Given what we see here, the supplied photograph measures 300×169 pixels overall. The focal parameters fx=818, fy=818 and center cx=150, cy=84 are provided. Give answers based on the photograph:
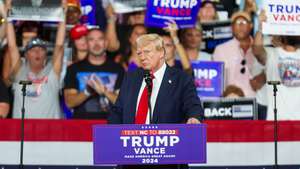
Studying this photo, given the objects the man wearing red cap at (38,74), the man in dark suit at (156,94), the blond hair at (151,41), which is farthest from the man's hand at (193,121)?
the man wearing red cap at (38,74)

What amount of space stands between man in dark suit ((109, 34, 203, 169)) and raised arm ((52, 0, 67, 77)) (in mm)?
3652

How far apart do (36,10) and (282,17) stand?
9.96 feet

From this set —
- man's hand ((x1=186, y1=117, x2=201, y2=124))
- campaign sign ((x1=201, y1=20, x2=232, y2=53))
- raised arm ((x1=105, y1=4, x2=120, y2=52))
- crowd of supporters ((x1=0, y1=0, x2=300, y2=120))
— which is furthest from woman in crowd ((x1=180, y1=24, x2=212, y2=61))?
man's hand ((x1=186, y1=117, x2=201, y2=124))

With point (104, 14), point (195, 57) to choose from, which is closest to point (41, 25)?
point (104, 14)

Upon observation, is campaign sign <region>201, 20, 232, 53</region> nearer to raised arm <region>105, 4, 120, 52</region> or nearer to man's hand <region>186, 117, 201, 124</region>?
raised arm <region>105, 4, 120, 52</region>

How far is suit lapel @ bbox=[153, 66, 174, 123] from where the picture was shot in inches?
252

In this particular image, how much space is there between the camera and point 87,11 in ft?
35.4

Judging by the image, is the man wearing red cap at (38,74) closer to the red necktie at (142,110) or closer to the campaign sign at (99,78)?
the campaign sign at (99,78)

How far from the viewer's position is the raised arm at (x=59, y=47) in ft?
33.3

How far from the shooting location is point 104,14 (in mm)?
11016

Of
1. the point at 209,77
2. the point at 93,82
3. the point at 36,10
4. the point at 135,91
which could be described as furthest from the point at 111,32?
the point at 135,91

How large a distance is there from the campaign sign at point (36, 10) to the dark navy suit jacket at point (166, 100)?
377 cm

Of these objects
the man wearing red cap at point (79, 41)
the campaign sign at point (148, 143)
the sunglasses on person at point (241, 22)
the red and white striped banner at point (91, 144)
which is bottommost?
the red and white striped banner at point (91, 144)

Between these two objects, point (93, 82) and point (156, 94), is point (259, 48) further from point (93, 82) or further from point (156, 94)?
point (156, 94)
